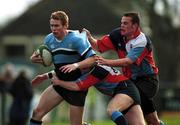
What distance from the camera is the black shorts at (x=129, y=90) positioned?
1241 cm

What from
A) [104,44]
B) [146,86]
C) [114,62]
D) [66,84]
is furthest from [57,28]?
[146,86]

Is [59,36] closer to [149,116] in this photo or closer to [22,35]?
[149,116]

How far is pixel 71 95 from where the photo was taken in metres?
12.5

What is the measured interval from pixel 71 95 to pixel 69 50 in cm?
70

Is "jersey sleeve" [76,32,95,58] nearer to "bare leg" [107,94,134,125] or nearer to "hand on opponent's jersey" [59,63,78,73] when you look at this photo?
"hand on opponent's jersey" [59,63,78,73]

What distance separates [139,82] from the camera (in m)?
12.8

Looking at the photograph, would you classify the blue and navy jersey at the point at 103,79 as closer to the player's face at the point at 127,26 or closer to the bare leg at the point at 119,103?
the bare leg at the point at 119,103

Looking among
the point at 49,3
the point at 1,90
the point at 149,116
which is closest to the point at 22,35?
the point at 49,3

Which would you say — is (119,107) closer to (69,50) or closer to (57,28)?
(69,50)

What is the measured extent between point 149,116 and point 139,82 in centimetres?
69

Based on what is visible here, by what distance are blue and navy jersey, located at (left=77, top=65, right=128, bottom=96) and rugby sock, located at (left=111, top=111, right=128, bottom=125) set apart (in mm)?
560

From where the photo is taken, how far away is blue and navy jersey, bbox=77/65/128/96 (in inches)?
487

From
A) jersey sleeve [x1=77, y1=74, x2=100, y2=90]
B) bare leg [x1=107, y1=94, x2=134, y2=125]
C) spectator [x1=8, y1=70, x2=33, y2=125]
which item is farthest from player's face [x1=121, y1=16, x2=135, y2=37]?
spectator [x1=8, y1=70, x2=33, y2=125]

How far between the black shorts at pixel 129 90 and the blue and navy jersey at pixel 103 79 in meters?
0.06
